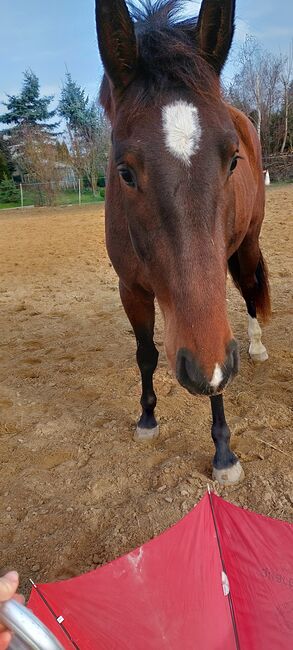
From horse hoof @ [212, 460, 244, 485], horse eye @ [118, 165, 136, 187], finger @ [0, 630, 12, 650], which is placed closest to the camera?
finger @ [0, 630, 12, 650]

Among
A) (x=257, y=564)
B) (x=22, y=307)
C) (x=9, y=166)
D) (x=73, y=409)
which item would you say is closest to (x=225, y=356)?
(x=257, y=564)

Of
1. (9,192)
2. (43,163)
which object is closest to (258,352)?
(43,163)

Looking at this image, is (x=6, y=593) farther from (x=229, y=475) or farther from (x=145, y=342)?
(x=145, y=342)

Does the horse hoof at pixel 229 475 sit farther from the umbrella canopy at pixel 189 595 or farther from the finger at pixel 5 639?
the finger at pixel 5 639

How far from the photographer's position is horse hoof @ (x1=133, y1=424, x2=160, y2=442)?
2942 mm

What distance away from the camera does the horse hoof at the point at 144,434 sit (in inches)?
116

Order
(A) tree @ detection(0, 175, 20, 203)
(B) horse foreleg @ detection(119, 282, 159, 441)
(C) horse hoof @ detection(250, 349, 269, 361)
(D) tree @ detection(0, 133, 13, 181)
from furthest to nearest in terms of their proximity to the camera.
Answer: (D) tree @ detection(0, 133, 13, 181) < (A) tree @ detection(0, 175, 20, 203) < (C) horse hoof @ detection(250, 349, 269, 361) < (B) horse foreleg @ detection(119, 282, 159, 441)

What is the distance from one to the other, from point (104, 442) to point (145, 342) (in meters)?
0.72

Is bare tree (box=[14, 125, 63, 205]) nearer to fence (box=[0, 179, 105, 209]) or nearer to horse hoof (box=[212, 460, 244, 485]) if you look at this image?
fence (box=[0, 179, 105, 209])

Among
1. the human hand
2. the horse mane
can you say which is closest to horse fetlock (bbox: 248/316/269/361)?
the horse mane

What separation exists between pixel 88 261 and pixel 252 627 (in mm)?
7540

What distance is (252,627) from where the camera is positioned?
144 centimetres

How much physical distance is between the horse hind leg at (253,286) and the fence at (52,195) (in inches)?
845

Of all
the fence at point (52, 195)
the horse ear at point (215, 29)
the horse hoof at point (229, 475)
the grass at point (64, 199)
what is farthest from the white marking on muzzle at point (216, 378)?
the grass at point (64, 199)
